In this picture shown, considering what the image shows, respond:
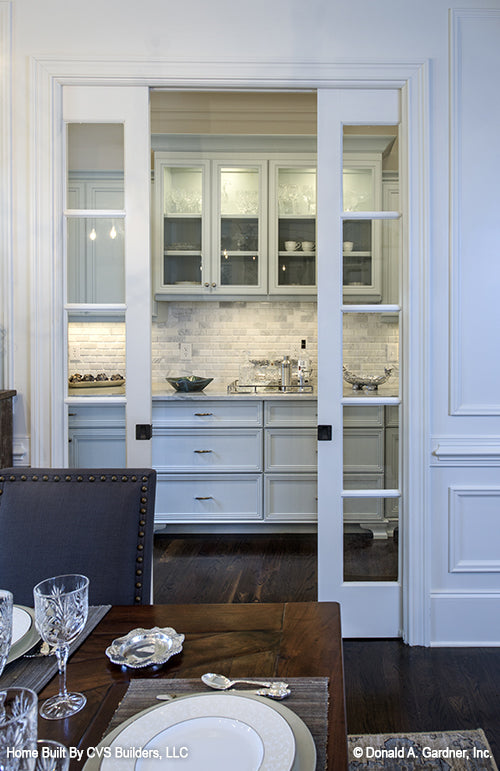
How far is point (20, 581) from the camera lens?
131 cm

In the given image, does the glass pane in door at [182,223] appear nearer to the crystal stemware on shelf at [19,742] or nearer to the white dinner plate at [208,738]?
the white dinner plate at [208,738]

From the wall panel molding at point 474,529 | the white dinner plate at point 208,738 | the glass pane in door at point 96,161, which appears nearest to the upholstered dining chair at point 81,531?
the white dinner plate at point 208,738

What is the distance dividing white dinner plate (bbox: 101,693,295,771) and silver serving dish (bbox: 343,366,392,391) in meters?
1.85

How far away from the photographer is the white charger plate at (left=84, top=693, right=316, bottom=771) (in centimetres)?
65

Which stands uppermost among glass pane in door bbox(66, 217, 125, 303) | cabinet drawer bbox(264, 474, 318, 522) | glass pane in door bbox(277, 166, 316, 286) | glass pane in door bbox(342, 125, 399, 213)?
glass pane in door bbox(277, 166, 316, 286)

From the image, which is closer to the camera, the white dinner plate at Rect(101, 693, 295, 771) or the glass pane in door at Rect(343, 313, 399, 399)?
the white dinner plate at Rect(101, 693, 295, 771)

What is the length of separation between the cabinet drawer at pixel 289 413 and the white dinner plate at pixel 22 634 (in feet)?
9.68

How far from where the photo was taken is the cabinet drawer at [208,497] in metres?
3.92

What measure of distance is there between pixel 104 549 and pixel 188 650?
17.4 inches

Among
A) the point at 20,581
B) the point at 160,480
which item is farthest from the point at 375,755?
the point at 160,480

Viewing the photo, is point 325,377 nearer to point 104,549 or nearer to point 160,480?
point 104,549

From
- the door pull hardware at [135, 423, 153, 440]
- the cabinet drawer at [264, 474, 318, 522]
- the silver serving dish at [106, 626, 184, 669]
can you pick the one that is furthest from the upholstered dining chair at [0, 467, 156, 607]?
the cabinet drawer at [264, 474, 318, 522]

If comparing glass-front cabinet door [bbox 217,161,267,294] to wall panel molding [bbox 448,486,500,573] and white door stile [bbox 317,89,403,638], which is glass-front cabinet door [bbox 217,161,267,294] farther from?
wall panel molding [bbox 448,486,500,573]

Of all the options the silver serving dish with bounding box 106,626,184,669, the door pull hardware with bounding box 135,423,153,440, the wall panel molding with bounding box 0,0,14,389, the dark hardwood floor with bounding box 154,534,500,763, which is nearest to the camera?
the silver serving dish with bounding box 106,626,184,669
